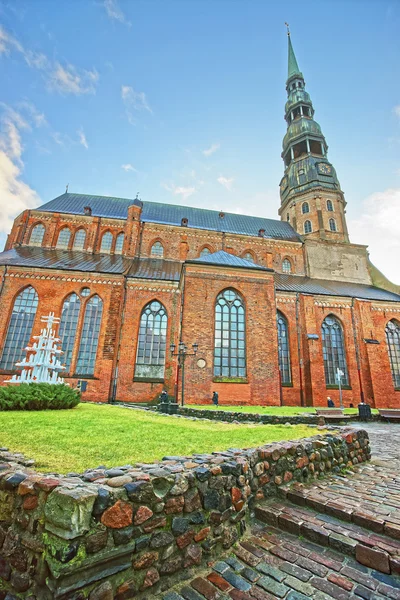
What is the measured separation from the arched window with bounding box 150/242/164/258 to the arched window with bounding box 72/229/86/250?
6097mm

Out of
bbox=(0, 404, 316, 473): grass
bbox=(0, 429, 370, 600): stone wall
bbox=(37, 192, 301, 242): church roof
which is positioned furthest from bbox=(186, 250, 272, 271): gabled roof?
bbox=(0, 429, 370, 600): stone wall

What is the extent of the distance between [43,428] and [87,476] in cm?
375

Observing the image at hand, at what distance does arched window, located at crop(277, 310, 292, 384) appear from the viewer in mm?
20094

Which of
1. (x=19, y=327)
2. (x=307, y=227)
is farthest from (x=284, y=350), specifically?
(x=19, y=327)

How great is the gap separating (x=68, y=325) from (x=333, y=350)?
1924cm

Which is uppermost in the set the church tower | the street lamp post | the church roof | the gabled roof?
the church tower

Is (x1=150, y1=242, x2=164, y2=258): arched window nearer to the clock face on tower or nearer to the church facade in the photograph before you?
the church facade

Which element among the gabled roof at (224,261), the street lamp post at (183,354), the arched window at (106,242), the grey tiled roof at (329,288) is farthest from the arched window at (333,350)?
the arched window at (106,242)

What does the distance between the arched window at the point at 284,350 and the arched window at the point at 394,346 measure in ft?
28.5

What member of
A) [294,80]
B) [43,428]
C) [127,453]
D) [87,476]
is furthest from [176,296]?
[294,80]

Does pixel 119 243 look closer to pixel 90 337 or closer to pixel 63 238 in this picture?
pixel 63 238

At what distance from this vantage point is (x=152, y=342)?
1912cm

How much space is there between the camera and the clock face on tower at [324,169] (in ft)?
105

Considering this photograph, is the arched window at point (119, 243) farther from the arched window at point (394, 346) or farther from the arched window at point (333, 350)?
the arched window at point (394, 346)
